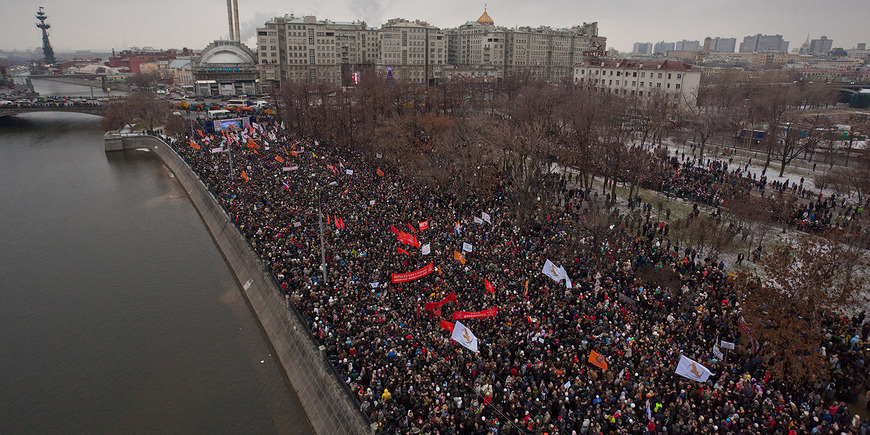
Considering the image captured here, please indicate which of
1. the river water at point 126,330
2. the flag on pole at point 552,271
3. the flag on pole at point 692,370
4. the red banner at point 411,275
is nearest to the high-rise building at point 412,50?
the river water at point 126,330

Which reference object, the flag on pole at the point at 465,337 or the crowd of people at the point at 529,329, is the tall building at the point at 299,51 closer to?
the crowd of people at the point at 529,329

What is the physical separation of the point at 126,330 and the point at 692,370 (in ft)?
75.6

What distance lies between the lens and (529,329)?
1745cm

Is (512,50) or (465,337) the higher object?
(512,50)

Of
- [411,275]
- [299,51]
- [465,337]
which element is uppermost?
[299,51]

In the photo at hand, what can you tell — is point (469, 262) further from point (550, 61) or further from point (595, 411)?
point (550, 61)

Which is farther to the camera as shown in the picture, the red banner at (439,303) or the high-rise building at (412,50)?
the high-rise building at (412,50)

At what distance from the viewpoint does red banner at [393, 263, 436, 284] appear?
2050cm

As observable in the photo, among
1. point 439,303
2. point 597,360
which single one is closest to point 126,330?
point 439,303

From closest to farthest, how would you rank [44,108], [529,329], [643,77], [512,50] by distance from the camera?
[529,329] → [643,77] → [44,108] → [512,50]

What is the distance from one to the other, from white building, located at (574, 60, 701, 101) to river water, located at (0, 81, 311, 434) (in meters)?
61.9

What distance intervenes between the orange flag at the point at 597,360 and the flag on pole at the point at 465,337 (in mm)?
3619

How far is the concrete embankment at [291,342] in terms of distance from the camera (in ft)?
50.6

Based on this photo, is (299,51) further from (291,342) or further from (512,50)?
(291,342)
